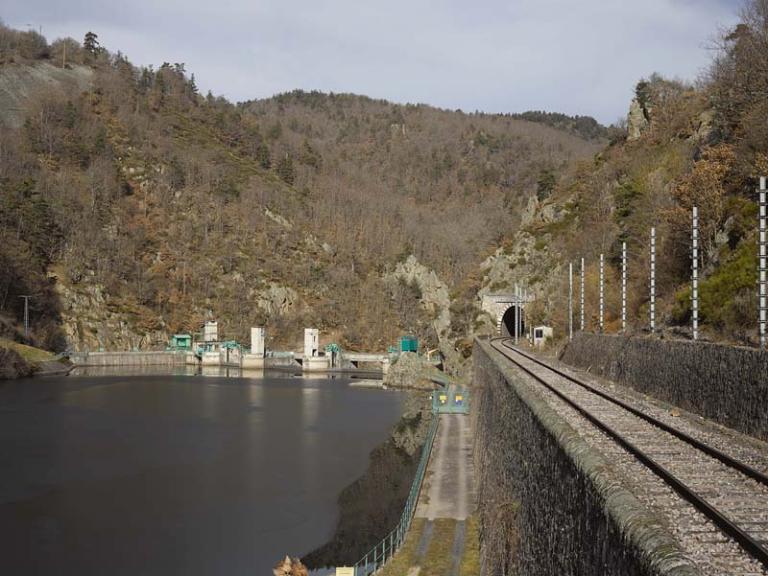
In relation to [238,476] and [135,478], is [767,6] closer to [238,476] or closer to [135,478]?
[238,476]

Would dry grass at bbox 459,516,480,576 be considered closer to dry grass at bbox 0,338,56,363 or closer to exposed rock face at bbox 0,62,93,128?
dry grass at bbox 0,338,56,363

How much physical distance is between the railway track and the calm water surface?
596 inches

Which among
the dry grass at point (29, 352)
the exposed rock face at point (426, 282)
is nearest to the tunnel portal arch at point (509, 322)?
the exposed rock face at point (426, 282)

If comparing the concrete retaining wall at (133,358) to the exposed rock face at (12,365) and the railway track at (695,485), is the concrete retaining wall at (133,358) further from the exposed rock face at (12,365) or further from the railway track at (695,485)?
the railway track at (695,485)

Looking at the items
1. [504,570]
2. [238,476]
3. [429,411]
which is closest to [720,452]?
[504,570]

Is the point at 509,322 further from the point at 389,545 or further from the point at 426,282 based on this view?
the point at 389,545

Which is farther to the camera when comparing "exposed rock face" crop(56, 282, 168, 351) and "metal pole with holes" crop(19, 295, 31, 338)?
"exposed rock face" crop(56, 282, 168, 351)

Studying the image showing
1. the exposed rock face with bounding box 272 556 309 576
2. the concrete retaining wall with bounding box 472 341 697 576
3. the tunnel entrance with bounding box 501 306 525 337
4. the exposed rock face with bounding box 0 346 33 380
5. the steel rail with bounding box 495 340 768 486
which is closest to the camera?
the concrete retaining wall with bounding box 472 341 697 576

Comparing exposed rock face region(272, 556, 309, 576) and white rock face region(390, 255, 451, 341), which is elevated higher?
white rock face region(390, 255, 451, 341)

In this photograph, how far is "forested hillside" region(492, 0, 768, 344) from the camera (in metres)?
24.1

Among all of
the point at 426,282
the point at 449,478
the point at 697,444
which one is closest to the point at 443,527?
the point at 449,478

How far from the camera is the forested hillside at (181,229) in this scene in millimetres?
94812

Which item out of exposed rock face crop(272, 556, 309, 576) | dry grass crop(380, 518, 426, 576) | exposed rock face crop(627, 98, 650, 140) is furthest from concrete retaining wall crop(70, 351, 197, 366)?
exposed rock face crop(272, 556, 309, 576)

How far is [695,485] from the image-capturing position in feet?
24.5
